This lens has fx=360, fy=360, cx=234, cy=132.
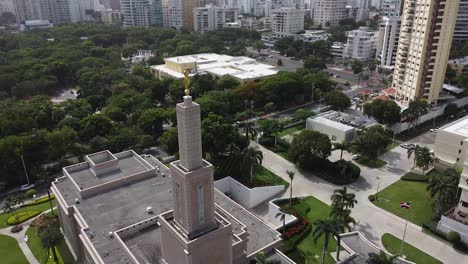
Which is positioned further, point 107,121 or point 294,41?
point 294,41

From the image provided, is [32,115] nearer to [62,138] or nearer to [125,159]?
[62,138]

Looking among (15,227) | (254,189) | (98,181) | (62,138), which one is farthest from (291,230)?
(62,138)

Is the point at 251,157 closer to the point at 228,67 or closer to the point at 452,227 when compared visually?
the point at 452,227

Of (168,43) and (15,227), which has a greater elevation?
(168,43)

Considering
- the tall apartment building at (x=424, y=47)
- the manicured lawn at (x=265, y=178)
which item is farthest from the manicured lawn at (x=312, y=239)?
the tall apartment building at (x=424, y=47)

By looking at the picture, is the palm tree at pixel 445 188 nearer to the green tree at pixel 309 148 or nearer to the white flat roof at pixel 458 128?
the white flat roof at pixel 458 128

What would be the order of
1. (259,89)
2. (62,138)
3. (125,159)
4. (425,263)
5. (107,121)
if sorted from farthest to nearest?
1. (259,89)
2. (107,121)
3. (62,138)
4. (125,159)
5. (425,263)

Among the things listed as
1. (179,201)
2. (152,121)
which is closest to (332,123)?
(152,121)

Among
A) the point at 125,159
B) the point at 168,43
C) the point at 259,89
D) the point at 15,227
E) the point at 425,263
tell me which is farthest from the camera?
the point at 168,43
